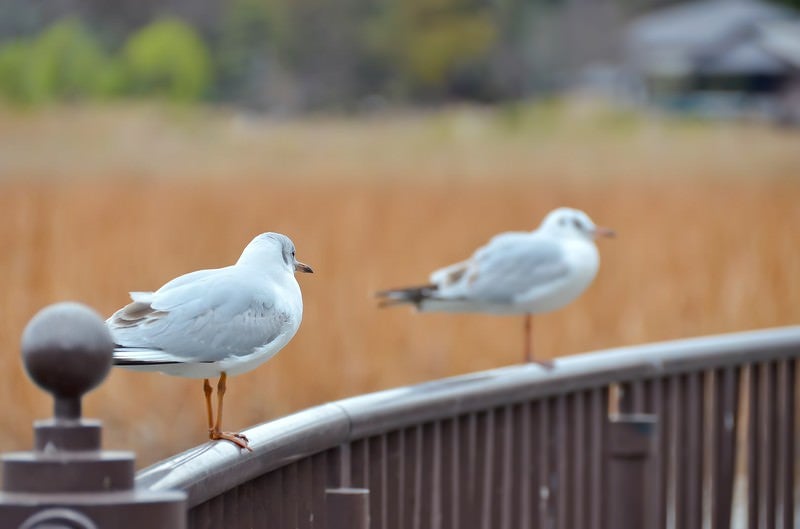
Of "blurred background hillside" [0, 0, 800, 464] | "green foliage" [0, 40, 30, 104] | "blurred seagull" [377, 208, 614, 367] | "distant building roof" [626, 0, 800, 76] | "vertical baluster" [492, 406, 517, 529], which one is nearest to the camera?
"vertical baluster" [492, 406, 517, 529]

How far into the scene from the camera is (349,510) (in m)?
1.77

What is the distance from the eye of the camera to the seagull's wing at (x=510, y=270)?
365cm

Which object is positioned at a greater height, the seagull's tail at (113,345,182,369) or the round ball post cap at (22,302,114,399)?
the round ball post cap at (22,302,114,399)

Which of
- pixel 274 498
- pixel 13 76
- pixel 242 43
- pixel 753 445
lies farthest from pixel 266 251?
pixel 242 43

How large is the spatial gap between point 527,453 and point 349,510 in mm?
763

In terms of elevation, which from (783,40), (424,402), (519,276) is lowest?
(424,402)

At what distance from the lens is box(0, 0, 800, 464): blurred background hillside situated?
4887 mm

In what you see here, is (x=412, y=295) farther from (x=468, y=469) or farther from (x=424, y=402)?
(x=424, y=402)

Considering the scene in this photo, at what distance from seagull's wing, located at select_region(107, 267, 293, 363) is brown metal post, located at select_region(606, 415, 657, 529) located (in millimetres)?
872

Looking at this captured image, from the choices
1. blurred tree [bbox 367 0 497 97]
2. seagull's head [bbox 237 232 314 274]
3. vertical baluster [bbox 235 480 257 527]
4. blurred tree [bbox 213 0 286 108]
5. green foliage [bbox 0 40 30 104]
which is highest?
blurred tree [bbox 367 0 497 97]

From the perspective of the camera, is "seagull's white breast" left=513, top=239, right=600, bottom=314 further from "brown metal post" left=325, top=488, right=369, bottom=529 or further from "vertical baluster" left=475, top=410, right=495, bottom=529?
"brown metal post" left=325, top=488, right=369, bottom=529

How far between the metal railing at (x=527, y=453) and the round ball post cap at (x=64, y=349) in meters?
0.27

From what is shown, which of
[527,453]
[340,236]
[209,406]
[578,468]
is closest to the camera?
[209,406]

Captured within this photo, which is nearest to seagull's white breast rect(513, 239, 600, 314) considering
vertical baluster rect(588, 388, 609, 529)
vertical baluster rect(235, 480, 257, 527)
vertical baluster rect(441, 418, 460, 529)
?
vertical baluster rect(588, 388, 609, 529)
